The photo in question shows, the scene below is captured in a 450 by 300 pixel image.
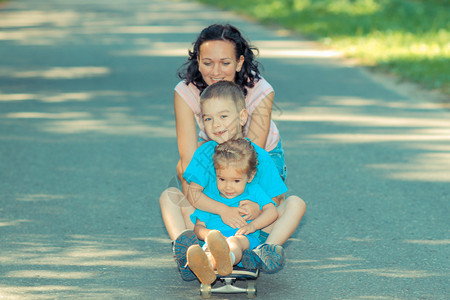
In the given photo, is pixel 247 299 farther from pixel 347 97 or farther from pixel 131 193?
pixel 347 97

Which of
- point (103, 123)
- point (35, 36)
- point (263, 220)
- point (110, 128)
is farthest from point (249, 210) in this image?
point (35, 36)

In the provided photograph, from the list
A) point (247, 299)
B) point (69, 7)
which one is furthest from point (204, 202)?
point (69, 7)

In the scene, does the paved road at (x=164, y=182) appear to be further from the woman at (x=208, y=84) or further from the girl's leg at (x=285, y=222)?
the woman at (x=208, y=84)

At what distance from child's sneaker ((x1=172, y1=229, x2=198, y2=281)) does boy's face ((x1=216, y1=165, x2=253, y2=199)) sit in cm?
26

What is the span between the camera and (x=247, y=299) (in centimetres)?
390

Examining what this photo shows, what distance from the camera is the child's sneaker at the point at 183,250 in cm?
391

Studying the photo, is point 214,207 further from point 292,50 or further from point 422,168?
point 292,50

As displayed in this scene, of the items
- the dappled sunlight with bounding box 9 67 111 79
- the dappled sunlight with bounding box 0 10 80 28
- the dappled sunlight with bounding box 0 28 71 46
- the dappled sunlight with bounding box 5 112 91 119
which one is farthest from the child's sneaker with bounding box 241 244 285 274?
the dappled sunlight with bounding box 0 10 80 28

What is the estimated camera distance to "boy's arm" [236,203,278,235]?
392cm

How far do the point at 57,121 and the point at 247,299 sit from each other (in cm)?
520

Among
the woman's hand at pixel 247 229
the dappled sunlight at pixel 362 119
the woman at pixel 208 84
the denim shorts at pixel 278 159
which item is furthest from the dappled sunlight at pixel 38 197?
the dappled sunlight at pixel 362 119

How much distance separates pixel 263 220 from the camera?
13.0ft

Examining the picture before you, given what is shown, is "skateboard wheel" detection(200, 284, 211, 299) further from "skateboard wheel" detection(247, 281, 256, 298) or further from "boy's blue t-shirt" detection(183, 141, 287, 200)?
"boy's blue t-shirt" detection(183, 141, 287, 200)

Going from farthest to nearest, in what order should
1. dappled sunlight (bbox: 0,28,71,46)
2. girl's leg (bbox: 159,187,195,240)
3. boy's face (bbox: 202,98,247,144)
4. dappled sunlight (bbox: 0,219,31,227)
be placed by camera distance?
1. dappled sunlight (bbox: 0,28,71,46)
2. dappled sunlight (bbox: 0,219,31,227)
3. girl's leg (bbox: 159,187,195,240)
4. boy's face (bbox: 202,98,247,144)
